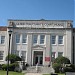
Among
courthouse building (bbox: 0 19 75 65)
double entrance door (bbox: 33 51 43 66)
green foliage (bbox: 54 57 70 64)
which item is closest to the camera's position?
green foliage (bbox: 54 57 70 64)

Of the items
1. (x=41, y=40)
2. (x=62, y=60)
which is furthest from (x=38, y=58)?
(x=62, y=60)

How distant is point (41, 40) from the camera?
55.3 m

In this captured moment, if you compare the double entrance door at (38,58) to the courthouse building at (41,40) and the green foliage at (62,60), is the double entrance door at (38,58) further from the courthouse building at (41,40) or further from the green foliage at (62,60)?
the green foliage at (62,60)

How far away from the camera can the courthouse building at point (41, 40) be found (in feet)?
179

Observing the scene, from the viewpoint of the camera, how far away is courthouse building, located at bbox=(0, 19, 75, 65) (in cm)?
5459

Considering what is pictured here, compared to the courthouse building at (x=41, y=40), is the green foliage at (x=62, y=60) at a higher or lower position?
lower

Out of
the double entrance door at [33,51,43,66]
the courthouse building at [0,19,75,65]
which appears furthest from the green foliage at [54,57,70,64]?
the double entrance door at [33,51,43,66]

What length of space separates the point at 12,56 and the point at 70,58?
12290mm

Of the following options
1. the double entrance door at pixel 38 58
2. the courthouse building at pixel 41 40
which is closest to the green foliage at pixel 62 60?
the courthouse building at pixel 41 40

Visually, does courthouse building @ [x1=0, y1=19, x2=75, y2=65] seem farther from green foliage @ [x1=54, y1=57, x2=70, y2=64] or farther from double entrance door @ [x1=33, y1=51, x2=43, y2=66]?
green foliage @ [x1=54, y1=57, x2=70, y2=64]

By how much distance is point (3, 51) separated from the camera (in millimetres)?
56562

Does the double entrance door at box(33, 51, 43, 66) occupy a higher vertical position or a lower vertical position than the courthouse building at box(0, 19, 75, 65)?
lower

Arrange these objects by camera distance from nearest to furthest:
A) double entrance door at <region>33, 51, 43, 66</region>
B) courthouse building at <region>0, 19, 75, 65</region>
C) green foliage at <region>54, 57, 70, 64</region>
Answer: green foliage at <region>54, 57, 70, 64</region>
courthouse building at <region>0, 19, 75, 65</region>
double entrance door at <region>33, 51, 43, 66</region>

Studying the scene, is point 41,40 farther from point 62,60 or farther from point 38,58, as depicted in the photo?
point 62,60
